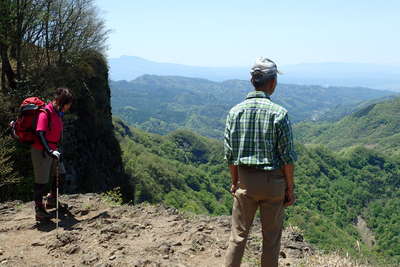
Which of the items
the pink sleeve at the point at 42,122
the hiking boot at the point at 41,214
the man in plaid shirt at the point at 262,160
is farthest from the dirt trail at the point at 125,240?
the pink sleeve at the point at 42,122

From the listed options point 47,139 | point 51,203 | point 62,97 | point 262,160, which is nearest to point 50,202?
point 51,203

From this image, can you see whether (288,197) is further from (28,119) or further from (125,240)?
(28,119)

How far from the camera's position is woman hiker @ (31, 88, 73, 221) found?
6105 millimetres

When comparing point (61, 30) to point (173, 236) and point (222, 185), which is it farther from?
point (222, 185)

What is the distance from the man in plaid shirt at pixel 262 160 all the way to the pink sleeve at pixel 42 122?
139 inches

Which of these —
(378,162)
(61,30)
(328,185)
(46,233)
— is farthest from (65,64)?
(378,162)

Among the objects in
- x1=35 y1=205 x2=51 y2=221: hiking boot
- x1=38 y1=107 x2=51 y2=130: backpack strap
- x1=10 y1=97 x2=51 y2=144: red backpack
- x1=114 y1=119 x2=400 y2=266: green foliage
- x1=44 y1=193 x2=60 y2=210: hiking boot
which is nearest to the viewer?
x1=38 y1=107 x2=51 y2=130: backpack strap

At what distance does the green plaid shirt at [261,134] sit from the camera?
3.71 m

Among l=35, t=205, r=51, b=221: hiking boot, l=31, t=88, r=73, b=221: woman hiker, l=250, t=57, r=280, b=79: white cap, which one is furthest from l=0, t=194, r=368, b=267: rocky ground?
l=250, t=57, r=280, b=79: white cap

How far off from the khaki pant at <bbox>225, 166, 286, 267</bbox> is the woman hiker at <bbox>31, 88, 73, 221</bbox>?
11.7 feet

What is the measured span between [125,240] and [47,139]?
2.24 metres

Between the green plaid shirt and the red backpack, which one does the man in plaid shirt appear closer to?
the green plaid shirt

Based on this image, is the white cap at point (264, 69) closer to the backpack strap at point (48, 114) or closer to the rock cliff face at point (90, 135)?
the backpack strap at point (48, 114)

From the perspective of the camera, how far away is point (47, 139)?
623 cm
